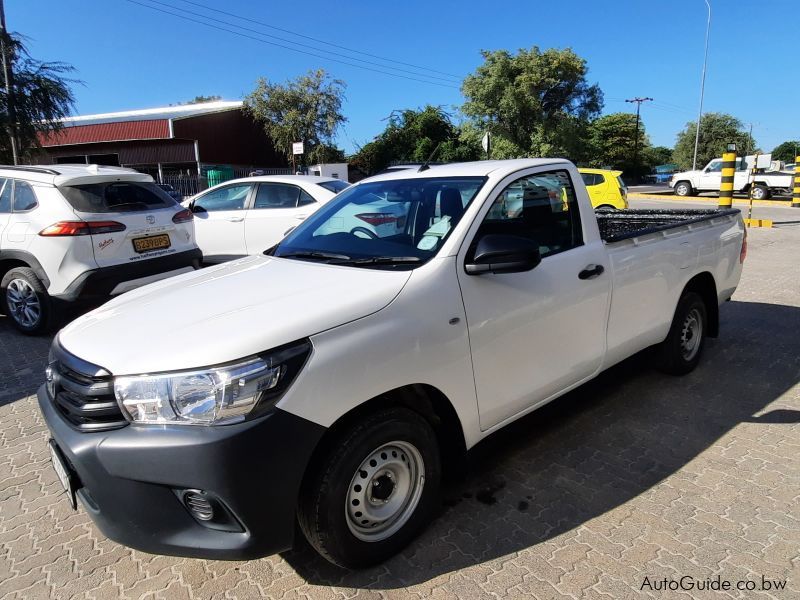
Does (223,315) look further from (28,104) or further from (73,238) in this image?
(28,104)

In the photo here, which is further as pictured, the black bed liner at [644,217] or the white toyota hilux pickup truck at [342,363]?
the black bed liner at [644,217]

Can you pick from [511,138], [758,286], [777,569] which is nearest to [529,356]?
[777,569]

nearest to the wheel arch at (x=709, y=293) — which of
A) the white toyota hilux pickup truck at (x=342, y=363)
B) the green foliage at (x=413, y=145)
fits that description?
the white toyota hilux pickup truck at (x=342, y=363)

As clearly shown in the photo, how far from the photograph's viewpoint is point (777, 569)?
241 cm

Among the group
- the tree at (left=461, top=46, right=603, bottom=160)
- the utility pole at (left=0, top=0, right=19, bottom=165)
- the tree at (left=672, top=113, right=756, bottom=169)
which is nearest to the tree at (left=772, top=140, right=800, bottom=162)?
the tree at (left=672, top=113, right=756, bottom=169)

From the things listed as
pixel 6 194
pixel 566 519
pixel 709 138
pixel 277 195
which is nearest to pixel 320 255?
pixel 566 519

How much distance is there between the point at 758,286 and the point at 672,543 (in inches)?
271

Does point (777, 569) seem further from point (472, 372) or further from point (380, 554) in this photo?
point (380, 554)

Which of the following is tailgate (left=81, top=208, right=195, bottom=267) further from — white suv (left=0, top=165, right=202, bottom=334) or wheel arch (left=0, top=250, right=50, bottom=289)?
wheel arch (left=0, top=250, right=50, bottom=289)

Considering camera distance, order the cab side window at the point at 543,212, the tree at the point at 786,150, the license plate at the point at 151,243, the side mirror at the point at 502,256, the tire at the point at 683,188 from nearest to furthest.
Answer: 1. the side mirror at the point at 502,256
2. the cab side window at the point at 543,212
3. the license plate at the point at 151,243
4. the tire at the point at 683,188
5. the tree at the point at 786,150

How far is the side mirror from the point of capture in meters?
2.58

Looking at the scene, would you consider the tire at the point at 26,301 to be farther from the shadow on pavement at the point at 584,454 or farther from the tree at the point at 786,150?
the tree at the point at 786,150

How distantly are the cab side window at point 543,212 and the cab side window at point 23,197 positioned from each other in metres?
5.12

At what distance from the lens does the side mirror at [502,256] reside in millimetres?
2576
